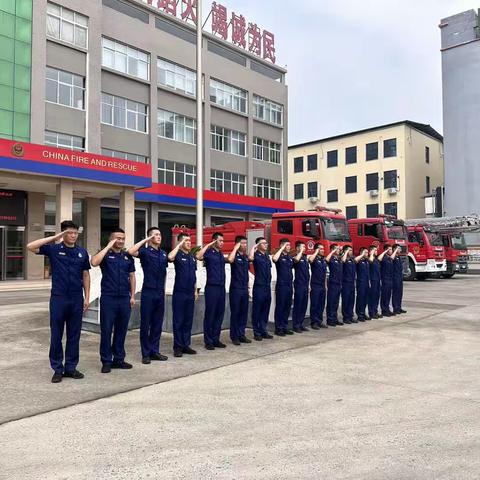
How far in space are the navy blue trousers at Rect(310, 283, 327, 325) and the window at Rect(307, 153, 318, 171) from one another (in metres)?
44.1

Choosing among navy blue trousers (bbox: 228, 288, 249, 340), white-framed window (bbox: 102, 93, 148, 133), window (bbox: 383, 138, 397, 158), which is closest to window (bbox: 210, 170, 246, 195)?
white-framed window (bbox: 102, 93, 148, 133)

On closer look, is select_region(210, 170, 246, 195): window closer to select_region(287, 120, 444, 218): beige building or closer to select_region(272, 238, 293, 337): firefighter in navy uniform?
select_region(287, 120, 444, 218): beige building

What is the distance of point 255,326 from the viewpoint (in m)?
8.44

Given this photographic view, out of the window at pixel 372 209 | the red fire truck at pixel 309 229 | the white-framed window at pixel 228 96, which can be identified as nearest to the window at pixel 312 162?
the window at pixel 372 209

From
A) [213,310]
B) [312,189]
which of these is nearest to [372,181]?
[312,189]

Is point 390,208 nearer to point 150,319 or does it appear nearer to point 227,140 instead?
point 227,140

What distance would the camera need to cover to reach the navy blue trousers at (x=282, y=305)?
879cm

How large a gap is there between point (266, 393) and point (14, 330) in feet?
19.1

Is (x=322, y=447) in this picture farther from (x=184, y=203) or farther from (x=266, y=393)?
(x=184, y=203)

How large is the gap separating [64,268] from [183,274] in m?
1.87

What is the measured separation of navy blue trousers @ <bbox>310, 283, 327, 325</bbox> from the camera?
9586 millimetres

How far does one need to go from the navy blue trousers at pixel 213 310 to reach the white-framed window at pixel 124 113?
2215 centimetres

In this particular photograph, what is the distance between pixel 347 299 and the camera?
10406mm

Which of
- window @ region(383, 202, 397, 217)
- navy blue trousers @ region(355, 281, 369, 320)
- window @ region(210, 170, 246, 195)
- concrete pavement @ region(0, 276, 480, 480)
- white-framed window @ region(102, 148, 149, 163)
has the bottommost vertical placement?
concrete pavement @ region(0, 276, 480, 480)
